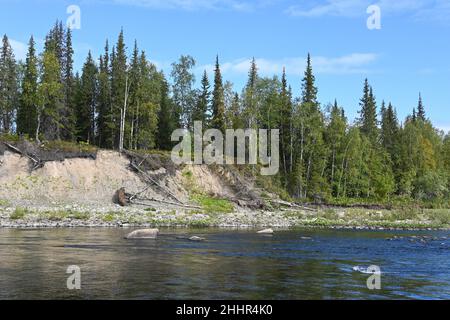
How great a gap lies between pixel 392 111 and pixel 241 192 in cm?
5245

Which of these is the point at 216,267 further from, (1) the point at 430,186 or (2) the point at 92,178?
(1) the point at 430,186

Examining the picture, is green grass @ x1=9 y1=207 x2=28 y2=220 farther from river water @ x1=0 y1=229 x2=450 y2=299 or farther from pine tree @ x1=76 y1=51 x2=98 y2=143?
pine tree @ x1=76 y1=51 x2=98 y2=143

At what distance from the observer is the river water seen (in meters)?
15.0

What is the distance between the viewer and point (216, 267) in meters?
19.6

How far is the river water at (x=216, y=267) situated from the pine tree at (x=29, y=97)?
1343 inches

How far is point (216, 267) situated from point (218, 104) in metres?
53.4

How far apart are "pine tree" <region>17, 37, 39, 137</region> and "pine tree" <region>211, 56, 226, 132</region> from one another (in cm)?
2447

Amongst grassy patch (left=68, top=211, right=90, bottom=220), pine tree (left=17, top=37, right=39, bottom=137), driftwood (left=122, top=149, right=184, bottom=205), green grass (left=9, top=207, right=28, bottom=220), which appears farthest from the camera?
pine tree (left=17, top=37, right=39, bottom=137)

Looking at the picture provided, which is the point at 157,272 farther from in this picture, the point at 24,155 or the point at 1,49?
the point at 1,49

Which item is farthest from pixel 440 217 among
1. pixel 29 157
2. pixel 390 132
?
pixel 390 132

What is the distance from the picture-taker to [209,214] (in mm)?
48531

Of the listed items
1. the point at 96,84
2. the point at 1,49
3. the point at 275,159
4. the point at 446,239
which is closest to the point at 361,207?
the point at 275,159

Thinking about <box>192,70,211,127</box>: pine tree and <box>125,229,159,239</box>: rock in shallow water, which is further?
<box>192,70,211,127</box>: pine tree

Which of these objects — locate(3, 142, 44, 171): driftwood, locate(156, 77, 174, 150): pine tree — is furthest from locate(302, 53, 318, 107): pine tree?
locate(3, 142, 44, 171): driftwood
